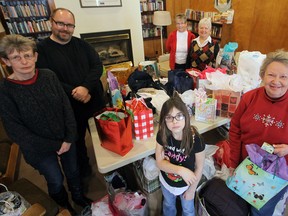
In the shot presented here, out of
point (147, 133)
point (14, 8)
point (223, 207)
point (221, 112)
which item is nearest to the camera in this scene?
point (223, 207)

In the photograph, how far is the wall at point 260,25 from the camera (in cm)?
280

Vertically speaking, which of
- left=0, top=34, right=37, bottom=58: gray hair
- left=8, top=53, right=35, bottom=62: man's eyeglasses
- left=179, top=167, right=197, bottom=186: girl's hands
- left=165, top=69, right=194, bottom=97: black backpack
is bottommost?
left=179, top=167, right=197, bottom=186: girl's hands

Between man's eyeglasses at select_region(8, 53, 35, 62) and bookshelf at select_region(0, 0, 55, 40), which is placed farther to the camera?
bookshelf at select_region(0, 0, 55, 40)

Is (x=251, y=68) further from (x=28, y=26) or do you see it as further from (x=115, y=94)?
(x=28, y=26)

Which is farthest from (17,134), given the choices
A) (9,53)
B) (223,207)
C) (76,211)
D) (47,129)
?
(223,207)

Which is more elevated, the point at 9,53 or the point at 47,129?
the point at 9,53

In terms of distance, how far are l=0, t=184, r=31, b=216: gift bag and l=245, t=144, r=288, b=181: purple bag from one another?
126cm

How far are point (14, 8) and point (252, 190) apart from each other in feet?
14.4

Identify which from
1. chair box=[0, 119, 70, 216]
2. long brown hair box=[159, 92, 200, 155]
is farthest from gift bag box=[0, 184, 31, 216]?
long brown hair box=[159, 92, 200, 155]

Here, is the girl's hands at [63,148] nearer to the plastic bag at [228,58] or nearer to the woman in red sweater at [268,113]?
the woman in red sweater at [268,113]

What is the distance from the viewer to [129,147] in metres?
1.14

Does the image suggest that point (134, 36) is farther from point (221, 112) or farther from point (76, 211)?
point (76, 211)

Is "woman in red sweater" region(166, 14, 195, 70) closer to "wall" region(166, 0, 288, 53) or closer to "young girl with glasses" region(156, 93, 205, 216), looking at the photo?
"wall" region(166, 0, 288, 53)

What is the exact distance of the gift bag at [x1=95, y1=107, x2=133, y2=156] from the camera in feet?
3.41
